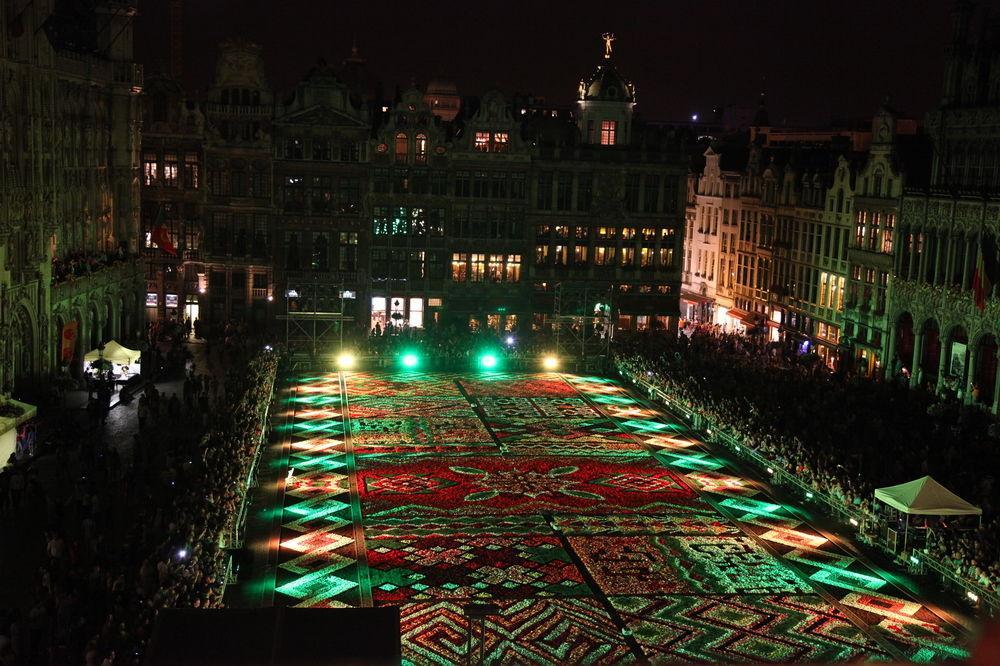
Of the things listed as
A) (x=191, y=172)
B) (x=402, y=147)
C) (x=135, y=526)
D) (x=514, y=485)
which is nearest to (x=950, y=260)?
(x=514, y=485)

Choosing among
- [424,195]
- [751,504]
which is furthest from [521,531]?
[424,195]

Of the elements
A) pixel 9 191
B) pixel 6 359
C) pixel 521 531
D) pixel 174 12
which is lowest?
pixel 521 531

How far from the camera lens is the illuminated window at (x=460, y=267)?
63.4 m

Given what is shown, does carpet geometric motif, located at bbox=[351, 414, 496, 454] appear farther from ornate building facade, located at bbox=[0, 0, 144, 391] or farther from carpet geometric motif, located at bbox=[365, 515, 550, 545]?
ornate building facade, located at bbox=[0, 0, 144, 391]

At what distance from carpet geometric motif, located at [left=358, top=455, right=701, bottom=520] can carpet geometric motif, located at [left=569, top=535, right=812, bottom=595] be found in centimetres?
294

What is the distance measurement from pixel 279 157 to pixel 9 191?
24556mm

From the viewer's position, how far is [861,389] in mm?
41312

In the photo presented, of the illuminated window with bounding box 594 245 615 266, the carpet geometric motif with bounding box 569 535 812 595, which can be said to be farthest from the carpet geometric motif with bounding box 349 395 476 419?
the illuminated window with bounding box 594 245 615 266

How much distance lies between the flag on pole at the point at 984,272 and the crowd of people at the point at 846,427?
4.02 meters

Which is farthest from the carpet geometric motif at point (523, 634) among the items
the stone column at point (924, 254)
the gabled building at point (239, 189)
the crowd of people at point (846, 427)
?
the gabled building at point (239, 189)

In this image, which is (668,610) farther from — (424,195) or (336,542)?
(424,195)

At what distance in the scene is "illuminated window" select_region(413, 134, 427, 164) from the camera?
206ft

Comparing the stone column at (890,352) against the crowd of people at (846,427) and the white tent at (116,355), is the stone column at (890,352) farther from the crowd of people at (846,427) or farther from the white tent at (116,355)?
the white tent at (116,355)

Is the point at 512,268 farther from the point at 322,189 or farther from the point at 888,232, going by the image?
the point at 888,232
